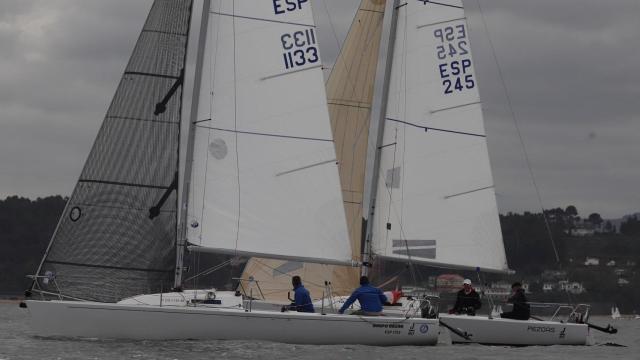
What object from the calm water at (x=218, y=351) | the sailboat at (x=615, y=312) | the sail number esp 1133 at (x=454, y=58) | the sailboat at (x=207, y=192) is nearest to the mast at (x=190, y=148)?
the sailboat at (x=207, y=192)

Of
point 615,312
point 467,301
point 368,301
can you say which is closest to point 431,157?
point 467,301

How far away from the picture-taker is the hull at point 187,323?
1059 inches

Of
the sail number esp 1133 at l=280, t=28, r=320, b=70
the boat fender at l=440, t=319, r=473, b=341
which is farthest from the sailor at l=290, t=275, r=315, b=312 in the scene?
the sail number esp 1133 at l=280, t=28, r=320, b=70

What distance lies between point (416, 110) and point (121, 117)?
9.67 meters

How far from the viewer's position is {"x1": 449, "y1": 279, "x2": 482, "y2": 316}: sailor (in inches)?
1260

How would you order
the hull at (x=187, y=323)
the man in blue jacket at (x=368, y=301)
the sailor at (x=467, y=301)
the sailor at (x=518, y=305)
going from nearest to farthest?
the hull at (x=187, y=323) < the man in blue jacket at (x=368, y=301) < the sailor at (x=467, y=301) < the sailor at (x=518, y=305)

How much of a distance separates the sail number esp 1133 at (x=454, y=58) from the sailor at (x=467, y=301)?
575 cm

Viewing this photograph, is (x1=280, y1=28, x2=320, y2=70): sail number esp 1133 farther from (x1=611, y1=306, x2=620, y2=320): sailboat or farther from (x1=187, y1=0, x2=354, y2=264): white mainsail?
(x1=611, y1=306, x2=620, y2=320): sailboat

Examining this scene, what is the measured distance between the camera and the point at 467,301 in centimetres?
3198

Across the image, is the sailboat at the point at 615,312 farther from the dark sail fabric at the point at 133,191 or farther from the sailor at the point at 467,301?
the dark sail fabric at the point at 133,191

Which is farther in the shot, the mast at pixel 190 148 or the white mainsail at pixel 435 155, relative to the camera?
the white mainsail at pixel 435 155

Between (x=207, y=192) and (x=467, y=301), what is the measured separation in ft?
22.3

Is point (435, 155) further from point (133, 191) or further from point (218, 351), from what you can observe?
point (218, 351)

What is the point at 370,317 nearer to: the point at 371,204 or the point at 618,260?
the point at 371,204
